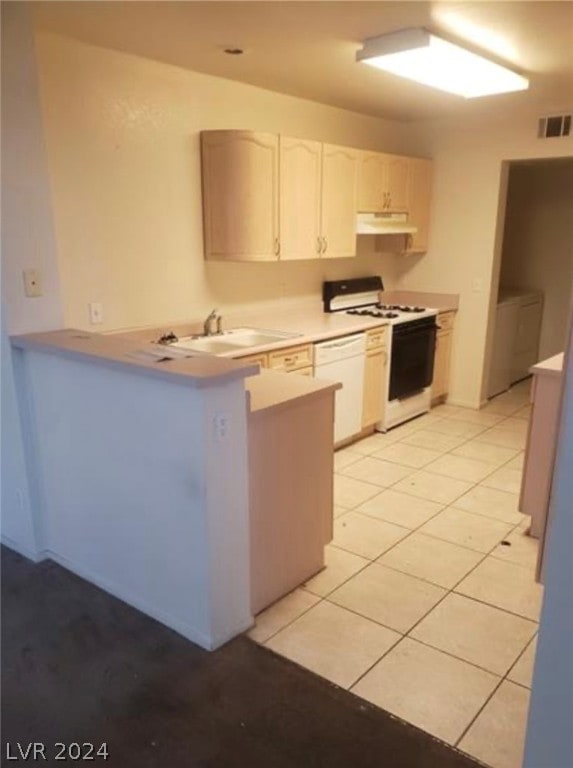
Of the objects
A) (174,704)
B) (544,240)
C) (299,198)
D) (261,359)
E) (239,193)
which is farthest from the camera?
(544,240)

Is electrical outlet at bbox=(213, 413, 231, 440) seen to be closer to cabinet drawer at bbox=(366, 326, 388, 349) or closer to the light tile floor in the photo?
the light tile floor

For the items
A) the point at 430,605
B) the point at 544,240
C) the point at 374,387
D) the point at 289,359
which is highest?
the point at 544,240

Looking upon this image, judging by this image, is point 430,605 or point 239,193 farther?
point 239,193

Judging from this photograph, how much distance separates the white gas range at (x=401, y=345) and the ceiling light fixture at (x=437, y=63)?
1.72 metres

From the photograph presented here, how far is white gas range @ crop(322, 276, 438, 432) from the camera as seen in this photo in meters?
4.64

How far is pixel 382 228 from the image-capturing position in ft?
15.4

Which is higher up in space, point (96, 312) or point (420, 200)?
point (420, 200)

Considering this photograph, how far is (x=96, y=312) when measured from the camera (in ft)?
10.7

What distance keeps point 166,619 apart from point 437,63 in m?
2.97

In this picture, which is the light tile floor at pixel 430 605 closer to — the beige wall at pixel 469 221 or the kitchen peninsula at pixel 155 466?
the kitchen peninsula at pixel 155 466

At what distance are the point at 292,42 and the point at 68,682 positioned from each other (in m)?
2.95

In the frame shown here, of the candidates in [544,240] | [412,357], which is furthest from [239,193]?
[544,240]

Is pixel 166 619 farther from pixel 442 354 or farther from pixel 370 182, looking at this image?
pixel 442 354

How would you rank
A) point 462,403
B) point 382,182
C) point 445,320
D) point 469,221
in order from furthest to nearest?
point 462,403, point 445,320, point 469,221, point 382,182
